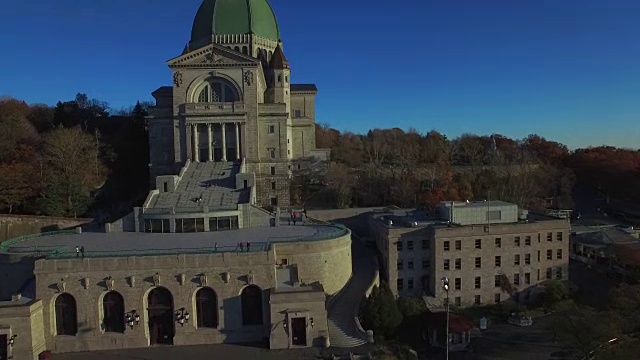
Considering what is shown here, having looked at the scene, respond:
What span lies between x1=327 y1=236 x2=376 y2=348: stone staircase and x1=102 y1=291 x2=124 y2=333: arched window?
12816 mm

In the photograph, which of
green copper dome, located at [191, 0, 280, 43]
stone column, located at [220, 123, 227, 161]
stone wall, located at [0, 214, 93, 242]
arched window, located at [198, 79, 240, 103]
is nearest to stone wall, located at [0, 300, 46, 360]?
stone wall, located at [0, 214, 93, 242]

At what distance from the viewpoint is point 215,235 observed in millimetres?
39812

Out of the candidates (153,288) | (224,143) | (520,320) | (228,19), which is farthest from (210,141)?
(520,320)

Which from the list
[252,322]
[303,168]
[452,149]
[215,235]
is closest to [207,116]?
[303,168]

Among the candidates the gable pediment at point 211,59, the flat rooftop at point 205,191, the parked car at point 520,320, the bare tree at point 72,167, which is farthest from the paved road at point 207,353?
the gable pediment at point 211,59

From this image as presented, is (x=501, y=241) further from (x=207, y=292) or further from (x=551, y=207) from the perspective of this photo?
(x=551, y=207)

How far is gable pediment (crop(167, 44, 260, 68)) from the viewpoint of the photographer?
203 ft

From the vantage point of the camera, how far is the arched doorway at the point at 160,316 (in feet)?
102

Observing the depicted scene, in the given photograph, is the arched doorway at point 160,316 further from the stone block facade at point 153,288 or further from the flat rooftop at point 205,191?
the flat rooftop at point 205,191

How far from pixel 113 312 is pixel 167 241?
7646 millimetres

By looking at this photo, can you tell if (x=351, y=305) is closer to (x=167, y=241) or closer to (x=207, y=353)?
(x=207, y=353)

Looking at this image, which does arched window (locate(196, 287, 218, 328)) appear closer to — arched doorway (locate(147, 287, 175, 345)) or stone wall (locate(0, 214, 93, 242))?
arched doorway (locate(147, 287, 175, 345))

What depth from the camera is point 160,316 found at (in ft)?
102

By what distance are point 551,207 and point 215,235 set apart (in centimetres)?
5615
